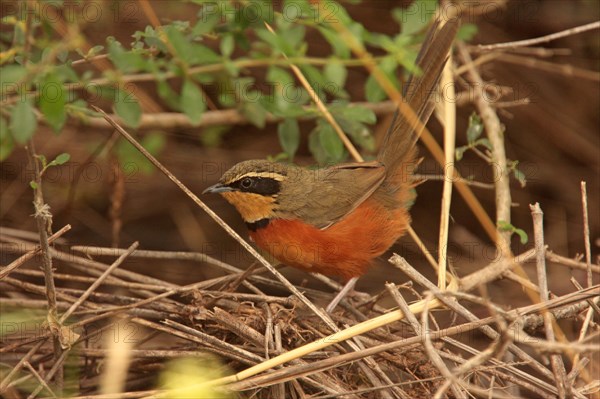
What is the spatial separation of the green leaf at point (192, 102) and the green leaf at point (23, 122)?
4.25ft

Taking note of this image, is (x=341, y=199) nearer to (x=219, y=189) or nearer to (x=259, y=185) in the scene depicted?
(x=259, y=185)

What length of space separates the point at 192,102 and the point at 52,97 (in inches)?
49.3

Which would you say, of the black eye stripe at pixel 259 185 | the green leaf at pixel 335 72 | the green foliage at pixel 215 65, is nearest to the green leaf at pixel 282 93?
the green foliage at pixel 215 65

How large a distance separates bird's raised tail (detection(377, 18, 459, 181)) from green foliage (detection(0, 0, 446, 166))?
0.46 feet

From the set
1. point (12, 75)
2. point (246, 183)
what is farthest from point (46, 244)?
point (246, 183)

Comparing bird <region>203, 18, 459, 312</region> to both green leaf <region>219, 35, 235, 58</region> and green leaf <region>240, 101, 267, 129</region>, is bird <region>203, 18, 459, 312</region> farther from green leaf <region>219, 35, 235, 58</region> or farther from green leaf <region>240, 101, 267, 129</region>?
green leaf <region>219, 35, 235, 58</region>

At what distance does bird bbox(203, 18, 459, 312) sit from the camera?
17.5 ft

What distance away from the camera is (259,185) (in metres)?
5.43

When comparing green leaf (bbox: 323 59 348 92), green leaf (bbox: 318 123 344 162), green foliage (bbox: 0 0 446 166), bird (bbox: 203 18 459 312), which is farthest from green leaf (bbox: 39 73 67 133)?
green leaf (bbox: 318 123 344 162)

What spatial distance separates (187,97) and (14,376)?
6.87ft

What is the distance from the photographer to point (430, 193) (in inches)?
325

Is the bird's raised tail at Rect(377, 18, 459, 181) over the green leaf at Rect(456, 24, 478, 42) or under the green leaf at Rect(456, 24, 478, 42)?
under

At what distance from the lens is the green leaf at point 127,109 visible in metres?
5.16

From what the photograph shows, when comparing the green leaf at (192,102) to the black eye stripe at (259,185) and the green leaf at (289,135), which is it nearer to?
the black eye stripe at (259,185)
